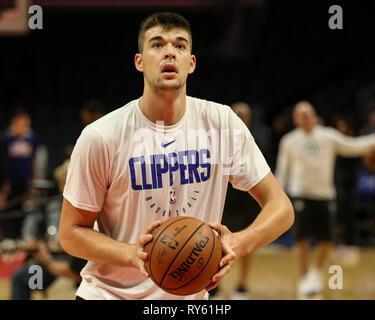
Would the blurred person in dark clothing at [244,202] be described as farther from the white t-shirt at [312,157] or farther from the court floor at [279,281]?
the white t-shirt at [312,157]

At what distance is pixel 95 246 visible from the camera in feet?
6.15

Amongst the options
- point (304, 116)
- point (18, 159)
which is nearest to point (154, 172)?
point (304, 116)

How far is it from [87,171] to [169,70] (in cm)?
49

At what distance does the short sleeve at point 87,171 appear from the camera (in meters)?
1.92

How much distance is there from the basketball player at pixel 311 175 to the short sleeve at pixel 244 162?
10.6 ft

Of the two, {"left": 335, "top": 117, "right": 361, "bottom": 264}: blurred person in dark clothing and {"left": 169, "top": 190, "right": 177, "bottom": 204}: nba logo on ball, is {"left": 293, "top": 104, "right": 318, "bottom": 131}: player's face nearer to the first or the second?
{"left": 335, "top": 117, "right": 361, "bottom": 264}: blurred person in dark clothing

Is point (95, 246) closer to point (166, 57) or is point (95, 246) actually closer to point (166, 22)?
point (166, 57)

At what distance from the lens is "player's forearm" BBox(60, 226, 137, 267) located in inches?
71.6

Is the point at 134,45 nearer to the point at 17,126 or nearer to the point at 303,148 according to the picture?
the point at 303,148

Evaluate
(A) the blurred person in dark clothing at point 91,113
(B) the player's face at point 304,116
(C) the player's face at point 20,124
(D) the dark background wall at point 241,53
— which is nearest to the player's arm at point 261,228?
(A) the blurred person in dark clothing at point 91,113

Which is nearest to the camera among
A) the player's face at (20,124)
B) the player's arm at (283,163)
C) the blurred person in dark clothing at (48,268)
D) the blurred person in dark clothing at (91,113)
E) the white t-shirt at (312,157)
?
the blurred person in dark clothing at (91,113)

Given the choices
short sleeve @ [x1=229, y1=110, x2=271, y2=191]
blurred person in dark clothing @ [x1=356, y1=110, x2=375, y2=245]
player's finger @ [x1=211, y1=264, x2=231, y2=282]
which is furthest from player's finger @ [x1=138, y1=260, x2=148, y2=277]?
blurred person in dark clothing @ [x1=356, y1=110, x2=375, y2=245]

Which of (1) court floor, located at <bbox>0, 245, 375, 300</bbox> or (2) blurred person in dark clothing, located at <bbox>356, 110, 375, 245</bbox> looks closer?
(1) court floor, located at <bbox>0, 245, 375, 300</bbox>

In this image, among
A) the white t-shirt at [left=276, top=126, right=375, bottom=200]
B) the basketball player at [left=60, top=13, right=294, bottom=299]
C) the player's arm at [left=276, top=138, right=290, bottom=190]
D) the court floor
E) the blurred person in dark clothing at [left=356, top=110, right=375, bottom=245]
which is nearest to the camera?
the basketball player at [left=60, top=13, right=294, bottom=299]
